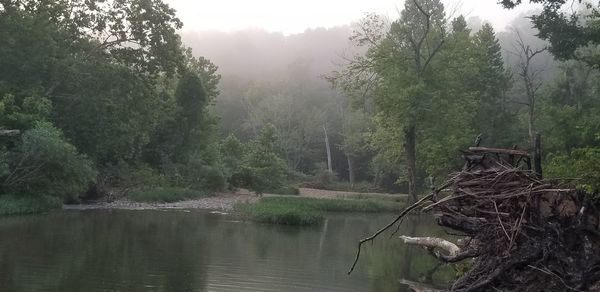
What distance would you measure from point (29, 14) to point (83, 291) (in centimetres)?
2261

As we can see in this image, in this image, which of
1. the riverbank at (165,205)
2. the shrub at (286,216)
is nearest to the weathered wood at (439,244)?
the shrub at (286,216)

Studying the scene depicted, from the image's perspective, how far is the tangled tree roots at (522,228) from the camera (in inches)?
319

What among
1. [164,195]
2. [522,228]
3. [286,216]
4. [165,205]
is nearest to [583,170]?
[522,228]

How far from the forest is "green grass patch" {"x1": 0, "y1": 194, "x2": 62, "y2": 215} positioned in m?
0.07

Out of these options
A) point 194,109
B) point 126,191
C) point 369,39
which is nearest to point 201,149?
point 194,109

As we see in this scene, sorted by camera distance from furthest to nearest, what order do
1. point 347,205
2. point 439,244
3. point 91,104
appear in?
point 347,205 < point 91,104 < point 439,244

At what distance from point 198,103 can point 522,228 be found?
117 ft

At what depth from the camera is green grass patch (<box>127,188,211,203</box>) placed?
3216 cm

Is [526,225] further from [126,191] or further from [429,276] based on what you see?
[126,191]

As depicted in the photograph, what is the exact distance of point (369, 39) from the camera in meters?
38.2

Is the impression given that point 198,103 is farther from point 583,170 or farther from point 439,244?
point 583,170

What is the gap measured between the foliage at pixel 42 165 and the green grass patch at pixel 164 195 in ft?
20.5

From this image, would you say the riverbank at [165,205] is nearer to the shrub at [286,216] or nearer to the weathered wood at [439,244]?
the shrub at [286,216]

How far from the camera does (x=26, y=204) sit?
77.8 feet
